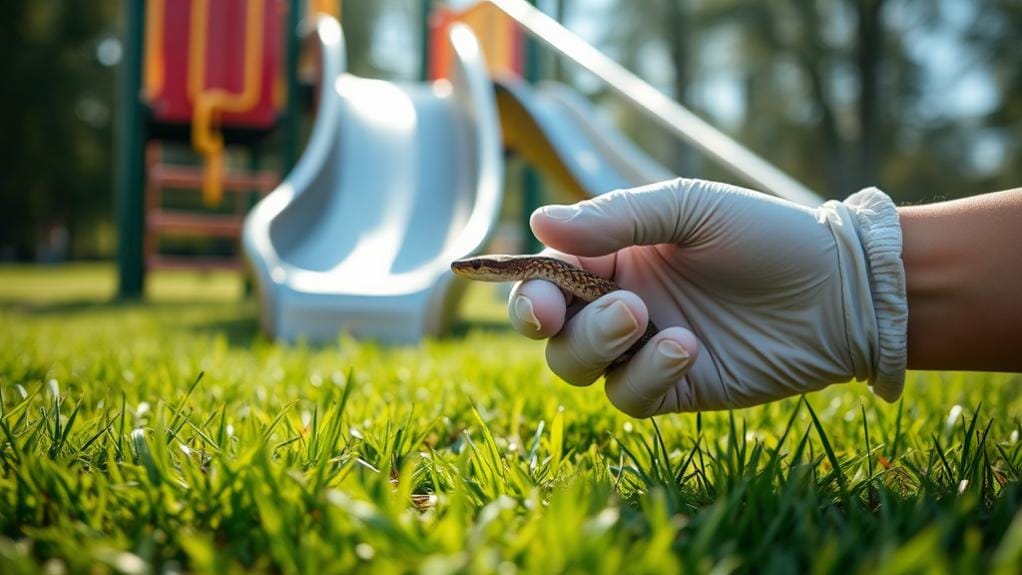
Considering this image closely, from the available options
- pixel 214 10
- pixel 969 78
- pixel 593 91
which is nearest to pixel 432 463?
pixel 214 10

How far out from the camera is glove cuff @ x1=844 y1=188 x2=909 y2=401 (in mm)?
1771

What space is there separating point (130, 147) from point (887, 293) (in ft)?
30.3

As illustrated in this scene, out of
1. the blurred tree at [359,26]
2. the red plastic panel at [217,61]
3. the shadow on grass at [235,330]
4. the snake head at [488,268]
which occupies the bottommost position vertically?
the shadow on grass at [235,330]

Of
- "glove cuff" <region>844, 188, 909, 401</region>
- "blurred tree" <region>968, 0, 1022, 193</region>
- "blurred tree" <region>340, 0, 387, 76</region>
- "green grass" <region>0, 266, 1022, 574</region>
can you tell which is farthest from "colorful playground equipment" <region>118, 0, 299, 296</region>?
"blurred tree" <region>340, 0, 387, 76</region>

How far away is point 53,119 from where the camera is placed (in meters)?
28.5

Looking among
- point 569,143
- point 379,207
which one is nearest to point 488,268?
point 379,207

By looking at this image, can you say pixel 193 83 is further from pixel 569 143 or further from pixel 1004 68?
pixel 1004 68

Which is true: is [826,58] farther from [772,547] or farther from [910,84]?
[772,547]

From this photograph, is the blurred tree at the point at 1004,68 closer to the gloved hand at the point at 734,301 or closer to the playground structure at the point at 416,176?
the playground structure at the point at 416,176

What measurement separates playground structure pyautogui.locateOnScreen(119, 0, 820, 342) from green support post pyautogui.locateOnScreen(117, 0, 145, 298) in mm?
1925

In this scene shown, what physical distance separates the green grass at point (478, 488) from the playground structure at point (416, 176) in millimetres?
2842

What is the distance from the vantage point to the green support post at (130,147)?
955cm

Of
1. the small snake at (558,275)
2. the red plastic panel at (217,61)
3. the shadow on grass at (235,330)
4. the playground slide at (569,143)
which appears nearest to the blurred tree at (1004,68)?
the playground slide at (569,143)

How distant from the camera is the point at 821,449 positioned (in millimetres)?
1883
